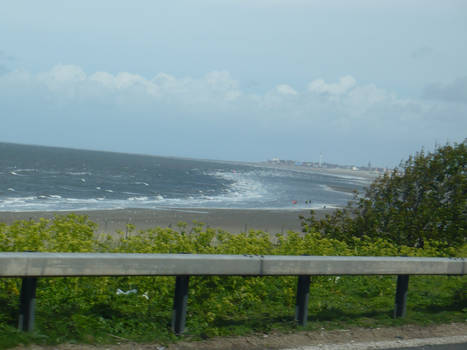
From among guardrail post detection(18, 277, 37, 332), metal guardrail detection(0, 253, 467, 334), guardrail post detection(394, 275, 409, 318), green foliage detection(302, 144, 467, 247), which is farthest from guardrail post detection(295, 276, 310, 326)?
green foliage detection(302, 144, 467, 247)

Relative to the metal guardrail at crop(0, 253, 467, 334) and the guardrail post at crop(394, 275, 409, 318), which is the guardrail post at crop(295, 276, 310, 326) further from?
the guardrail post at crop(394, 275, 409, 318)

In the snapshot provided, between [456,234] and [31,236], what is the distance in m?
11.5

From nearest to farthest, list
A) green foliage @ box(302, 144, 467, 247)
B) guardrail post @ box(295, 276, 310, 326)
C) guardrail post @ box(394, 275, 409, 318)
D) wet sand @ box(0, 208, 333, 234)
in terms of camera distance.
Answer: guardrail post @ box(295, 276, 310, 326), guardrail post @ box(394, 275, 409, 318), green foliage @ box(302, 144, 467, 247), wet sand @ box(0, 208, 333, 234)

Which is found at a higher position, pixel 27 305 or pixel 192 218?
pixel 27 305

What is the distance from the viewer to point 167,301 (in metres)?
Result: 5.80

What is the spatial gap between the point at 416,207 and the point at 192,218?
30.5 meters

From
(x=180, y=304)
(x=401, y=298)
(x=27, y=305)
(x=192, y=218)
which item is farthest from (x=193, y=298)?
(x=192, y=218)

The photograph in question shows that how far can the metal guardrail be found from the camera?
14.2 ft

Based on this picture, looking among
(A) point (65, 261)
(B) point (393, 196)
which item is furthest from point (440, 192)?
(A) point (65, 261)

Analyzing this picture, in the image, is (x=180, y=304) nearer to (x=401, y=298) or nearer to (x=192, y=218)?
(x=401, y=298)

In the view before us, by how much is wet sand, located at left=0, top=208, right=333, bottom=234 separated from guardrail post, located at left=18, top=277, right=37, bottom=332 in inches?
1151

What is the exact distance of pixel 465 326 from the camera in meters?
6.02

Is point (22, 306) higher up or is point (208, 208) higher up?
point (22, 306)

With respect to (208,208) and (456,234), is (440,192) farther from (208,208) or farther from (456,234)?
(208,208)
